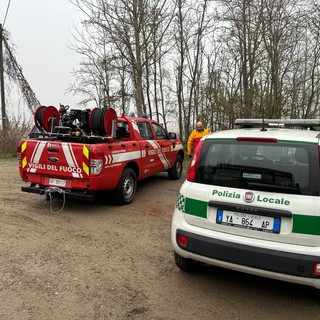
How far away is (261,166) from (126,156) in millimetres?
3556

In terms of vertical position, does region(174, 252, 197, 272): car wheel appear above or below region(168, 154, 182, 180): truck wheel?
below

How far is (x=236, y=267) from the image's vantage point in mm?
2889

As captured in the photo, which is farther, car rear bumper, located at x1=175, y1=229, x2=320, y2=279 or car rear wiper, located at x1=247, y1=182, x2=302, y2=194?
car rear wiper, located at x1=247, y1=182, x2=302, y2=194

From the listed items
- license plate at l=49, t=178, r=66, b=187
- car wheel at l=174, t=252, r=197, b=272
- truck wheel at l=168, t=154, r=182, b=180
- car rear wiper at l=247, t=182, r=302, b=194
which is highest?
car rear wiper at l=247, t=182, r=302, b=194

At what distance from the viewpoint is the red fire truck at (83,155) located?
5410mm

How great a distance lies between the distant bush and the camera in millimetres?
14820

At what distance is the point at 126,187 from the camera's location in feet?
20.9

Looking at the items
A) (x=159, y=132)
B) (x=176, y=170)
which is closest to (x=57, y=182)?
(x=159, y=132)

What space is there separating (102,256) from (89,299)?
963 mm

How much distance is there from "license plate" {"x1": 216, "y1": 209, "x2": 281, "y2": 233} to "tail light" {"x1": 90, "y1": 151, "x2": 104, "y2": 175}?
112 inches

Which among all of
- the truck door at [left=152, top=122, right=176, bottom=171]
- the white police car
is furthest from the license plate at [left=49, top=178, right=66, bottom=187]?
the white police car

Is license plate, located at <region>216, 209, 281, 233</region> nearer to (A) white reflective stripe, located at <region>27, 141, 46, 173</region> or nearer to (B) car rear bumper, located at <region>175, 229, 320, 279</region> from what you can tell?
(B) car rear bumper, located at <region>175, 229, 320, 279</region>

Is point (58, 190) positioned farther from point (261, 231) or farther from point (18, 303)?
point (261, 231)

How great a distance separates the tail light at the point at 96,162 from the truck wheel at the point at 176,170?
3698 mm
